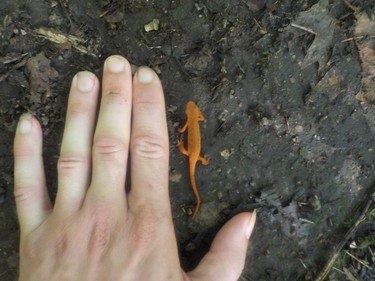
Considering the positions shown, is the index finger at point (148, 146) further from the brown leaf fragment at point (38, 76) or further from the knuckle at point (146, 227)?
the brown leaf fragment at point (38, 76)

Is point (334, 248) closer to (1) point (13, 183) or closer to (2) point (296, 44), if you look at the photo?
(2) point (296, 44)

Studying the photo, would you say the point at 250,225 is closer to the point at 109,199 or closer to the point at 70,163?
the point at 109,199

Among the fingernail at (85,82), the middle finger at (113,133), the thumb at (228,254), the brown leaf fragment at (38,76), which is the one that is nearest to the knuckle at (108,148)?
the middle finger at (113,133)

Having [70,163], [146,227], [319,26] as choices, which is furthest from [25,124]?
[319,26]

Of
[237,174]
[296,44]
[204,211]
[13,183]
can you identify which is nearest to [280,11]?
[296,44]

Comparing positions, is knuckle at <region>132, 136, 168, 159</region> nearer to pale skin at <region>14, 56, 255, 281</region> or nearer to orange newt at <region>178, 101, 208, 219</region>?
pale skin at <region>14, 56, 255, 281</region>

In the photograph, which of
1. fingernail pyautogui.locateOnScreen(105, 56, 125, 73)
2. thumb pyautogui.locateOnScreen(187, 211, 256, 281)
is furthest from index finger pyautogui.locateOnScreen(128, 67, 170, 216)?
thumb pyautogui.locateOnScreen(187, 211, 256, 281)
